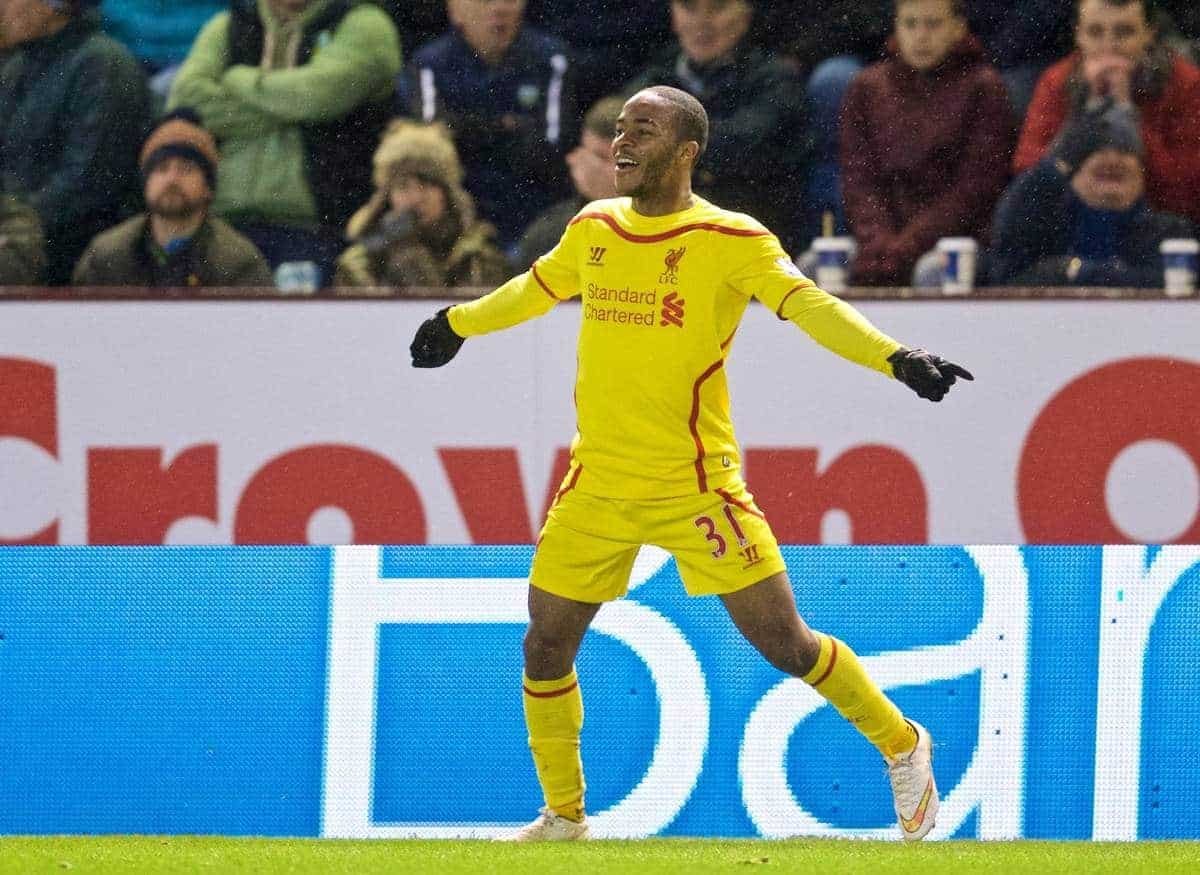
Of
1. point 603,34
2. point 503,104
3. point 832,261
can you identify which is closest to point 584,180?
point 503,104

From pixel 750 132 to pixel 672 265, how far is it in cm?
364

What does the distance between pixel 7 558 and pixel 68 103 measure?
3318 mm

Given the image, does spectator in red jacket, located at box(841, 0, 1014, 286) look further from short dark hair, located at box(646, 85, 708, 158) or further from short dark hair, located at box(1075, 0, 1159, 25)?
short dark hair, located at box(646, 85, 708, 158)

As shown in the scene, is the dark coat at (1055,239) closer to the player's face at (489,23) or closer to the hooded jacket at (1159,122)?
the hooded jacket at (1159,122)

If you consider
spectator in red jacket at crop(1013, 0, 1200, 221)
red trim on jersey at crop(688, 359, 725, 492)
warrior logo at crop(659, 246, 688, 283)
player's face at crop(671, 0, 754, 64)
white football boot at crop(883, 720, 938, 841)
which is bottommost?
white football boot at crop(883, 720, 938, 841)

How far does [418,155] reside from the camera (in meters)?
8.60

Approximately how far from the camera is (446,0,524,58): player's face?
28.3ft

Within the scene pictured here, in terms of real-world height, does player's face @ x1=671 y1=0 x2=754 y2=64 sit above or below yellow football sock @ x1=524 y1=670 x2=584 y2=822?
above

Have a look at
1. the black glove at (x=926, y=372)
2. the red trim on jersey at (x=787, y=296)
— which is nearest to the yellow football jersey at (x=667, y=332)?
the red trim on jersey at (x=787, y=296)

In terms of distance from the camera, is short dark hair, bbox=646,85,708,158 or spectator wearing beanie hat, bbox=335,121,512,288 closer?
short dark hair, bbox=646,85,708,158

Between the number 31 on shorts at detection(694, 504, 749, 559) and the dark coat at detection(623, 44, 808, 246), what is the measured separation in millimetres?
3577

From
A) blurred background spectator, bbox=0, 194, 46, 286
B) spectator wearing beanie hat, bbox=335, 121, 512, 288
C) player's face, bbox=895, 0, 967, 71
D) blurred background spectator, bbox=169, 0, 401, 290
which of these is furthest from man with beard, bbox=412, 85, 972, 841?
blurred background spectator, bbox=0, 194, 46, 286

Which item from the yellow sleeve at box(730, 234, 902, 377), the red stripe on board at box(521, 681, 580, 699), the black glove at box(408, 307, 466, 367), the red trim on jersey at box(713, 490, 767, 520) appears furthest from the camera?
the black glove at box(408, 307, 466, 367)

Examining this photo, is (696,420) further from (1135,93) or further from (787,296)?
(1135,93)
